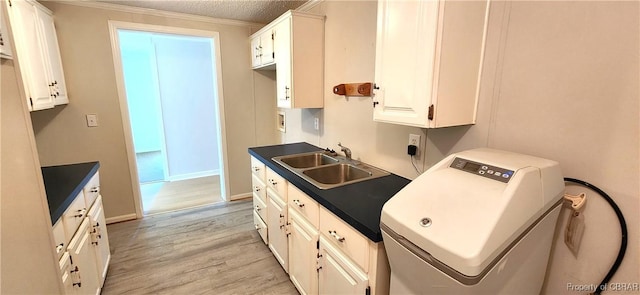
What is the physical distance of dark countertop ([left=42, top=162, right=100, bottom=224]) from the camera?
1.31 m

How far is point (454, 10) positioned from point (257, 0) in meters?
1.87

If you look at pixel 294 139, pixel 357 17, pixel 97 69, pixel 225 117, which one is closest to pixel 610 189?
pixel 357 17

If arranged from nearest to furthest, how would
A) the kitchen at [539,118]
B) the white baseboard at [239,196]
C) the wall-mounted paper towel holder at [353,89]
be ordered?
the kitchen at [539,118], the wall-mounted paper towel holder at [353,89], the white baseboard at [239,196]

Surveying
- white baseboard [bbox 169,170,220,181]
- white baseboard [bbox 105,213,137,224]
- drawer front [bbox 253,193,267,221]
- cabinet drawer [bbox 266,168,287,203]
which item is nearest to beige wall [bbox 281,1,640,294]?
cabinet drawer [bbox 266,168,287,203]

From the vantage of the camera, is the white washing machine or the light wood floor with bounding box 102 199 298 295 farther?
the light wood floor with bounding box 102 199 298 295

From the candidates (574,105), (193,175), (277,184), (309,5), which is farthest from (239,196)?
(574,105)

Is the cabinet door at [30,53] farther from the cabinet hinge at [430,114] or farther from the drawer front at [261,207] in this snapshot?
the cabinet hinge at [430,114]

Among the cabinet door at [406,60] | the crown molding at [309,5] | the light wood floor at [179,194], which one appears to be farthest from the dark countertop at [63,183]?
the crown molding at [309,5]

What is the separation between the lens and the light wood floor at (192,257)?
1.99 m

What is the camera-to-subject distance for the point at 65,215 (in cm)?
135

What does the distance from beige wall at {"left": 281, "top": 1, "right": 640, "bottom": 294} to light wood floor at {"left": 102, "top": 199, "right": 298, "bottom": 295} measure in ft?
5.42

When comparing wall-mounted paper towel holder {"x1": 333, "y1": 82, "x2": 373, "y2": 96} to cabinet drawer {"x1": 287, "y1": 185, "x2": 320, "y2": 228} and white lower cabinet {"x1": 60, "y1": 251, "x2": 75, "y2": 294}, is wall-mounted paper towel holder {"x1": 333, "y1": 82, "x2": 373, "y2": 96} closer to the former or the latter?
cabinet drawer {"x1": 287, "y1": 185, "x2": 320, "y2": 228}

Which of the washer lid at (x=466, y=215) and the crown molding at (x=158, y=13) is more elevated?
the crown molding at (x=158, y=13)

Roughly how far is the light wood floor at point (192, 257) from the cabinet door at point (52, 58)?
4.51 feet
